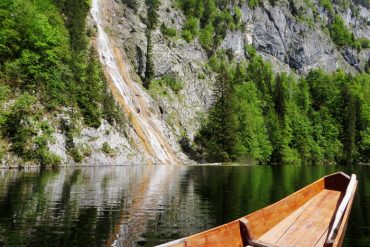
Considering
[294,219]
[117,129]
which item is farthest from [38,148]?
[294,219]

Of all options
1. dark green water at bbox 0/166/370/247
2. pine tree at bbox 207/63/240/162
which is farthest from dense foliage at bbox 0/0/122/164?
pine tree at bbox 207/63/240/162

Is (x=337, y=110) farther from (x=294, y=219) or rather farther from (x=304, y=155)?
(x=294, y=219)

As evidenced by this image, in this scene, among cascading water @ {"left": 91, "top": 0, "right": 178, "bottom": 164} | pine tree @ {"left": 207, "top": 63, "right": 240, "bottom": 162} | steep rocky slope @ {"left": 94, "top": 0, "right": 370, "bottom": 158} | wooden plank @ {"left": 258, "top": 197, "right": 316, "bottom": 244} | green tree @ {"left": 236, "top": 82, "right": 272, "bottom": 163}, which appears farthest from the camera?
green tree @ {"left": 236, "top": 82, "right": 272, "bottom": 163}

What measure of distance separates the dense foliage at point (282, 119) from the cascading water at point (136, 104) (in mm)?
12262

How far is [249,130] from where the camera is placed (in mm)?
93375

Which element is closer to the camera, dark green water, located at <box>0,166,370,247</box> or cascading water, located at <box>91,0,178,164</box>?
dark green water, located at <box>0,166,370,247</box>

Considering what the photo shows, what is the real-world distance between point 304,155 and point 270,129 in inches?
507

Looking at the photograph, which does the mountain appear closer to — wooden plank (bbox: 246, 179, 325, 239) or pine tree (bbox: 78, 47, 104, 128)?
pine tree (bbox: 78, 47, 104, 128)

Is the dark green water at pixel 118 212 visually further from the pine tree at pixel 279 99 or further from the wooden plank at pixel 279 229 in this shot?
the pine tree at pixel 279 99

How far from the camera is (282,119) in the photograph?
10762cm

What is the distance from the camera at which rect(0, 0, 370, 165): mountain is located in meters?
50.8

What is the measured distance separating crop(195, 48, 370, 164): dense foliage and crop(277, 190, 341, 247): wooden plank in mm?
66589

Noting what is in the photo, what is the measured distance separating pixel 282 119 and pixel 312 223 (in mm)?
98466

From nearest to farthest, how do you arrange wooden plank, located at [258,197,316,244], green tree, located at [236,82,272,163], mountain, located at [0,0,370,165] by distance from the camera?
wooden plank, located at [258,197,316,244] < mountain, located at [0,0,370,165] < green tree, located at [236,82,272,163]
